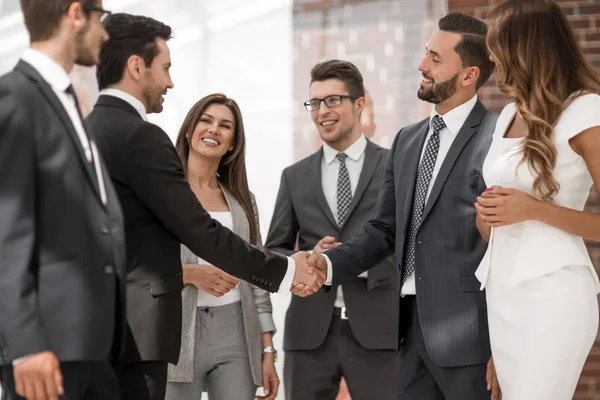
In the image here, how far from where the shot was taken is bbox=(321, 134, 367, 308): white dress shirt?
378 centimetres

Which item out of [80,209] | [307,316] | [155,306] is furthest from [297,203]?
[80,209]

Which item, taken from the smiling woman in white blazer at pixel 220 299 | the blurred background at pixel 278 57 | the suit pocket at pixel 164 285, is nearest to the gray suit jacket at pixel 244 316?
the smiling woman in white blazer at pixel 220 299

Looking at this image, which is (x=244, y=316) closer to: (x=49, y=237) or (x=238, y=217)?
(x=238, y=217)

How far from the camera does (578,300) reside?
92.1 inches

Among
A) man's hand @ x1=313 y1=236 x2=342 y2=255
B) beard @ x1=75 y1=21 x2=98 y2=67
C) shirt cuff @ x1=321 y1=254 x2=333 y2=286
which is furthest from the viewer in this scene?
man's hand @ x1=313 y1=236 x2=342 y2=255

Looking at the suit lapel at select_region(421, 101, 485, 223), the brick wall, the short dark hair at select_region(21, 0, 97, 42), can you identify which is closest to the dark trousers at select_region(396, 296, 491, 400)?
the suit lapel at select_region(421, 101, 485, 223)

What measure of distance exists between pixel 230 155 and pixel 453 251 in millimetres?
1218

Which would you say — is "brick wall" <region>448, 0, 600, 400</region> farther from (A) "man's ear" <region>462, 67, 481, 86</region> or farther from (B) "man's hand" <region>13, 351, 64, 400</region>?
(B) "man's hand" <region>13, 351, 64, 400</region>

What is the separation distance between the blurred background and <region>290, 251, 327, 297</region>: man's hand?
178 cm

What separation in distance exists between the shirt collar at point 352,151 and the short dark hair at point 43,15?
198 cm

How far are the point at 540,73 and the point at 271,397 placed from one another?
1.80 m

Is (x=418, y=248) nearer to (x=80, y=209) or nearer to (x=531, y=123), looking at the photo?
(x=531, y=123)

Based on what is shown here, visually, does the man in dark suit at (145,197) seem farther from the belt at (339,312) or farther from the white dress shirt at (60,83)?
the belt at (339,312)

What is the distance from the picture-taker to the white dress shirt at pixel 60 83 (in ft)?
6.50
